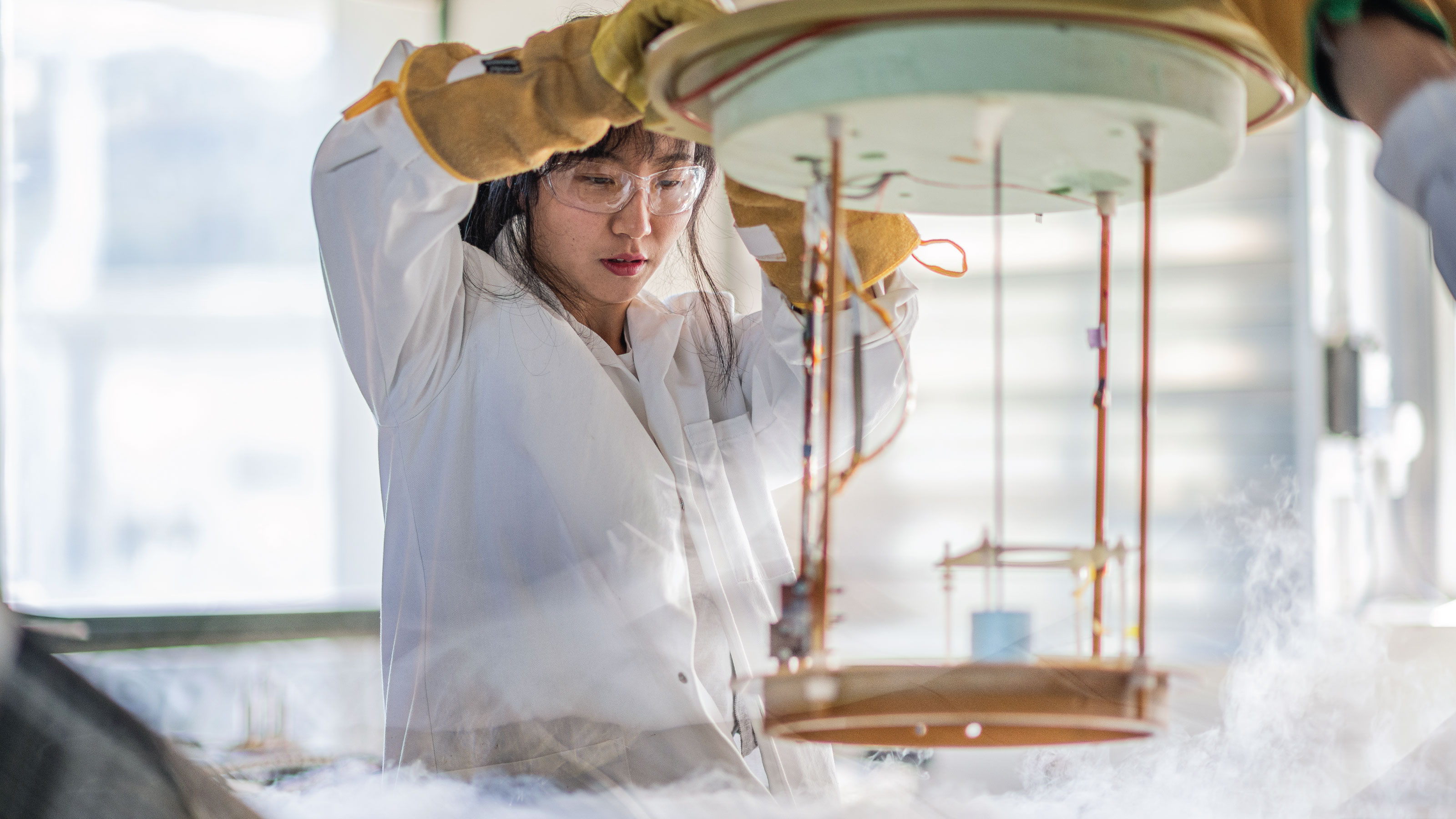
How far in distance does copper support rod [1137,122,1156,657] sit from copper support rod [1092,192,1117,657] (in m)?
0.02

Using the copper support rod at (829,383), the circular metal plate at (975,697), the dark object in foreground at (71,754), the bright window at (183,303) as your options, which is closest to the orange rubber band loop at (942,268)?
the copper support rod at (829,383)

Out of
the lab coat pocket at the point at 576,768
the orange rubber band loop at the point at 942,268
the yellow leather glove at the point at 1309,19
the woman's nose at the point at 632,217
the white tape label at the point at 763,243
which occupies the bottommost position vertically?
the lab coat pocket at the point at 576,768

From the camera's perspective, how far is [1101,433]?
2.18ft

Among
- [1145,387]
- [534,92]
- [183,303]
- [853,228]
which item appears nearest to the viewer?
[1145,387]

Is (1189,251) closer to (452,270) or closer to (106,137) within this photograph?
(452,270)

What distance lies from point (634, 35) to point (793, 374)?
21.5 inches

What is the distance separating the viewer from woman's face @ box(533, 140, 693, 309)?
3.81 feet

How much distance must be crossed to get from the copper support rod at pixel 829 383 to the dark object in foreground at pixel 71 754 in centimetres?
35

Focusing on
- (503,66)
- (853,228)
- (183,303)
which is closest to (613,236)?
(853,228)

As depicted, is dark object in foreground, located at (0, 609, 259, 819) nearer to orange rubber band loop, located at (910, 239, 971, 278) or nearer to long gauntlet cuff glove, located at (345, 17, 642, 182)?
long gauntlet cuff glove, located at (345, 17, 642, 182)

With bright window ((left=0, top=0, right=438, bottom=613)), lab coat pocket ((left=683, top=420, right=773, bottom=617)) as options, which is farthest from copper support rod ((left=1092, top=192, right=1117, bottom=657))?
bright window ((left=0, top=0, right=438, bottom=613))

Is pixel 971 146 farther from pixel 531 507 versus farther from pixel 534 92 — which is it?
pixel 531 507

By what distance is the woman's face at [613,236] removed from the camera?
1160 mm

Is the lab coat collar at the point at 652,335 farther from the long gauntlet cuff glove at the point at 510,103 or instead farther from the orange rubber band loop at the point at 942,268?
the long gauntlet cuff glove at the point at 510,103
